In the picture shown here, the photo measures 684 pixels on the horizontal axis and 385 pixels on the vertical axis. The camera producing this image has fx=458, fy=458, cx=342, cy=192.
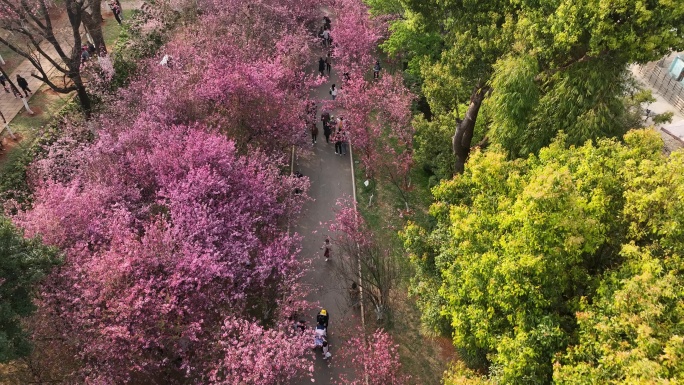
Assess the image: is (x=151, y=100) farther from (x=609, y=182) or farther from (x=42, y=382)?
(x=609, y=182)

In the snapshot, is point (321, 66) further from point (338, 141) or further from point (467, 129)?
point (467, 129)

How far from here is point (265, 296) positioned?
16.6m

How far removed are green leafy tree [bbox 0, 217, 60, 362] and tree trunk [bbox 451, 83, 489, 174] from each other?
628 inches

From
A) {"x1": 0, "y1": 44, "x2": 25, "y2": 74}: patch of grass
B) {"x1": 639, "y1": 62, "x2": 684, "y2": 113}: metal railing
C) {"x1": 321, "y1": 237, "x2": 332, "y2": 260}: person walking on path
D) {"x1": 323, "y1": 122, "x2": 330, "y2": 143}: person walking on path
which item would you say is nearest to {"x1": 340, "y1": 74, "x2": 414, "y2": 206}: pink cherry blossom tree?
{"x1": 323, "y1": 122, "x2": 330, "y2": 143}: person walking on path

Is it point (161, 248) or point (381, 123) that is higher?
point (381, 123)

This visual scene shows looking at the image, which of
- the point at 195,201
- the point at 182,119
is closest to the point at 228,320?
the point at 195,201

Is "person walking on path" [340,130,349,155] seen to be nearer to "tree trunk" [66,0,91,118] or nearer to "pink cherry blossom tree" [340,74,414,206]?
"pink cherry blossom tree" [340,74,414,206]

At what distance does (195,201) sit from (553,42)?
42.4 ft

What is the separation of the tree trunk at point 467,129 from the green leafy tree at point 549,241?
6.74 m

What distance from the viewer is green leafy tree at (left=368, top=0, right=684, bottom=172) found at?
42.2 ft

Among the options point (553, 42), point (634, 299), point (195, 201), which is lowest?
point (634, 299)

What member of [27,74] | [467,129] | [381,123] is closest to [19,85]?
[27,74]

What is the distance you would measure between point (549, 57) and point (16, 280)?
665 inches

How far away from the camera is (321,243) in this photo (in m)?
22.0
